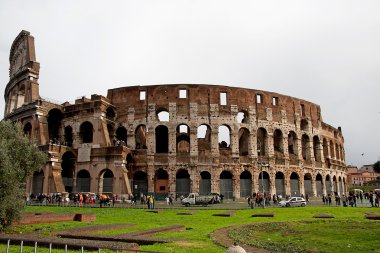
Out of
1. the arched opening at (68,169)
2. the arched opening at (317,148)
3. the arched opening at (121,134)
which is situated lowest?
the arched opening at (68,169)

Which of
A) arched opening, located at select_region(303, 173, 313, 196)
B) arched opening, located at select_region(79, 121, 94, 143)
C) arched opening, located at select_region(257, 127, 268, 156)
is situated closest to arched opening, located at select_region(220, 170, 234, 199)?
arched opening, located at select_region(257, 127, 268, 156)

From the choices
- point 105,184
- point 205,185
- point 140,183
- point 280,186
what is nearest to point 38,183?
point 105,184

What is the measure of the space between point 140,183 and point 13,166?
24010 mm

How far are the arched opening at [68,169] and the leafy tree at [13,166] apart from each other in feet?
72.4

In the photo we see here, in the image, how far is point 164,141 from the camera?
130 feet

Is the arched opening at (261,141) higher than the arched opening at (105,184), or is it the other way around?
the arched opening at (261,141)

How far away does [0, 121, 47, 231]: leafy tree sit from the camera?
1131cm

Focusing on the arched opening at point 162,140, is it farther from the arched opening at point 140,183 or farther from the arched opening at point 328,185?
the arched opening at point 328,185

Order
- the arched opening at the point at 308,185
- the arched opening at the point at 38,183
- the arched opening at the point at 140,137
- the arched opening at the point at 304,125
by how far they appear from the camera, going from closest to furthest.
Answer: the arched opening at the point at 38,183 < the arched opening at the point at 308,185 < the arched opening at the point at 140,137 < the arched opening at the point at 304,125

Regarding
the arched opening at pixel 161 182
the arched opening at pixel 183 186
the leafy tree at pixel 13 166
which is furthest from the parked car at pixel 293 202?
the leafy tree at pixel 13 166

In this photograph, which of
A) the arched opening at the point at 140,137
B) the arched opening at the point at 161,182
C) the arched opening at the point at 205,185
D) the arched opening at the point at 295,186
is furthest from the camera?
the arched opening at the point at 140,137

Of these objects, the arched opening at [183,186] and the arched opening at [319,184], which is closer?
the arched opening at [183,186]

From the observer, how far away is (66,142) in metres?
37.5

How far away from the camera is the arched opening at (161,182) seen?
35.8 meters
